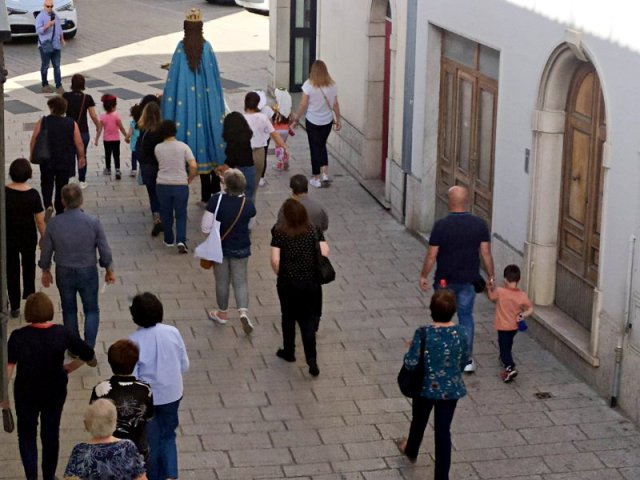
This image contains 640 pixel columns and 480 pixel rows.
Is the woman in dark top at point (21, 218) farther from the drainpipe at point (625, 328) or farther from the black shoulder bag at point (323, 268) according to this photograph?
the drainpipe at point (625, 328)

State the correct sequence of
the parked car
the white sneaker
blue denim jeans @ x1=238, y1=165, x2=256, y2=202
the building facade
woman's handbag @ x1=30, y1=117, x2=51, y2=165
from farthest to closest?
the parked car
blue denim jeans @ x1=238, y1=165, x2=256, y2=202
woman's handbag @ x1=30, y1=117, x2=51, y2=165
the white sneaker
the building facade

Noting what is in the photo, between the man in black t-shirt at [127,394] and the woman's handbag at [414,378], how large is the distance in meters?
1.89

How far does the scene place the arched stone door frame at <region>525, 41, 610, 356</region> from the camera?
1202cm

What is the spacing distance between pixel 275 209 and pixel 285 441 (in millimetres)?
7060

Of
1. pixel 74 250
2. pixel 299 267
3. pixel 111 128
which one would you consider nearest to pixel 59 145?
pixel 111 128

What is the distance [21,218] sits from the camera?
12.4 m

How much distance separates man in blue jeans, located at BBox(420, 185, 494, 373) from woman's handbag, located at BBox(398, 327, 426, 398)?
211 centimetres

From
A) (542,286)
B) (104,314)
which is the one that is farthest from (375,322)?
(104,314)

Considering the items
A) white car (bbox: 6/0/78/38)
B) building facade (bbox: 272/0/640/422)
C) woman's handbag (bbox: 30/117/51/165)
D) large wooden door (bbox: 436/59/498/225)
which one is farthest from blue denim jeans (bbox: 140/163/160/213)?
white car (bbox: 6/0/78/38)

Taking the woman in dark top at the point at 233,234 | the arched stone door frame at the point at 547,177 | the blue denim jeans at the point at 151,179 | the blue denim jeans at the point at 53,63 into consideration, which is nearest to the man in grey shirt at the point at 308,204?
the woman in dark top at the point at 233,234

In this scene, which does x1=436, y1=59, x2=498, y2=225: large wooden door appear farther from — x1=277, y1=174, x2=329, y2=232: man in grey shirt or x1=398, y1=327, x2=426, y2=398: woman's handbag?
x1=398, y1=327, x2=426, y2=398: woman's handbag

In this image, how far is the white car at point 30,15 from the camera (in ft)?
94.7

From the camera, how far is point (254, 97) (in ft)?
52.6

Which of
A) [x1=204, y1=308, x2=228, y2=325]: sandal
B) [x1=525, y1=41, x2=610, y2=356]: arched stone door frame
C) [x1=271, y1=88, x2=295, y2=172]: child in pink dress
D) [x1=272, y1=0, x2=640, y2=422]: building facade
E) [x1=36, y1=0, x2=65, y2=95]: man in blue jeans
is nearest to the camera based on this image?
[x1=272, y1=0, x2=640, y2=422]: building facade
